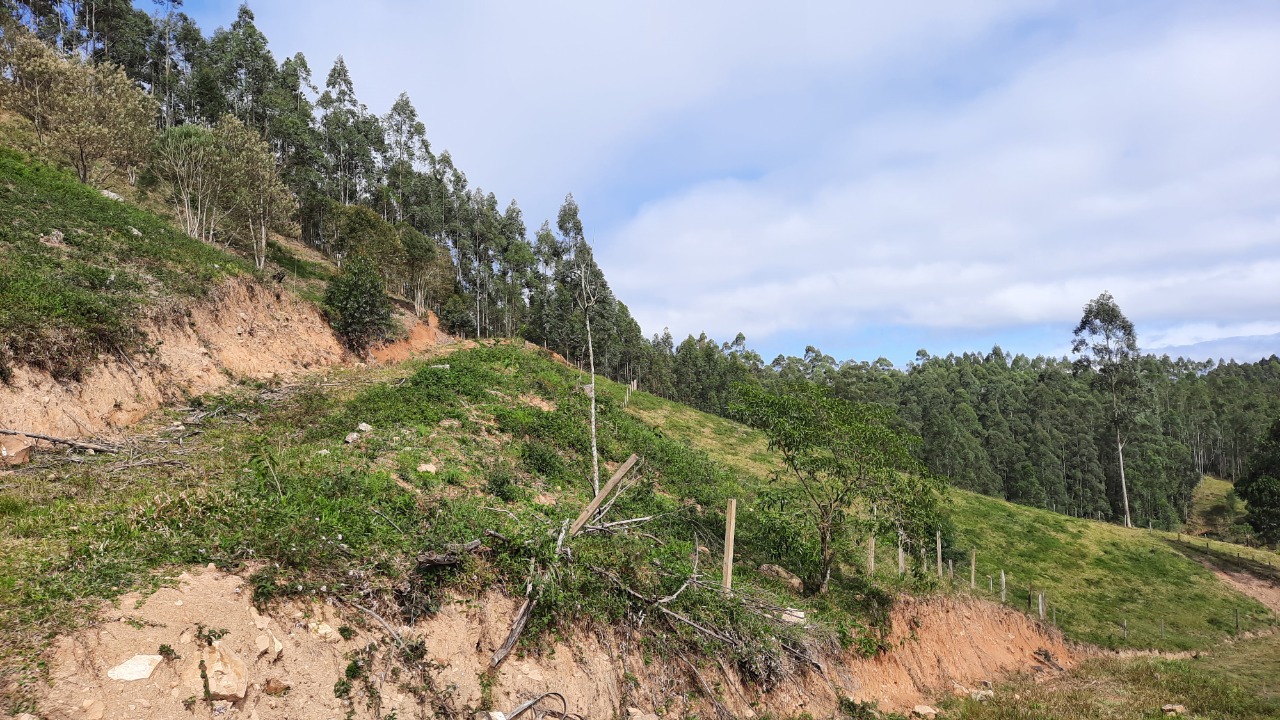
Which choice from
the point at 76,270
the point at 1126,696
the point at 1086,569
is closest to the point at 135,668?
the point at 76,270

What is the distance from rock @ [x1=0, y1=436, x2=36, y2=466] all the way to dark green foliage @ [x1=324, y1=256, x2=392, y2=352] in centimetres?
1957

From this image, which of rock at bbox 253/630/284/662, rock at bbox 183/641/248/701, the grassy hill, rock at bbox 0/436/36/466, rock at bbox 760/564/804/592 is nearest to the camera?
A: rock at bbox 183/641/248/701

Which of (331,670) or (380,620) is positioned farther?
(380,620)

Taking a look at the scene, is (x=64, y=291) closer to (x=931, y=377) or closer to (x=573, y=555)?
(x=573, y=555)

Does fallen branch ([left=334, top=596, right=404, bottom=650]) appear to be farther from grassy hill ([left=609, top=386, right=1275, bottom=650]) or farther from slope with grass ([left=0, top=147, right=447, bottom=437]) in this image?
grassy hill ([left=609, top=386, right=1275, bottom=650])

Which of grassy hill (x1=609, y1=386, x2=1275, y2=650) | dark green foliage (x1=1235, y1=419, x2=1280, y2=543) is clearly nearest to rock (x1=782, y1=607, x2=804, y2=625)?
grassy hill (x1=609, y1=386, x2=1275, y2=650)

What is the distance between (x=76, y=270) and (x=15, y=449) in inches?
295

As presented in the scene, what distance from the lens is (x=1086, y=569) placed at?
102 feet

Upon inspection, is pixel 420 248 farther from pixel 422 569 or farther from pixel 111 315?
pixel 422 569

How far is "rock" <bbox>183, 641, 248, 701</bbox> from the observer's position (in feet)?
15.8

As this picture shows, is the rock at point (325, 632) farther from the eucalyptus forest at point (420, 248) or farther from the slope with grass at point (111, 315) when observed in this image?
the eucalyptus forest at point (420, 248)

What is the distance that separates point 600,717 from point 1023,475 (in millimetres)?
75994

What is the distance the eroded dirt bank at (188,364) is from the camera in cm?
1073

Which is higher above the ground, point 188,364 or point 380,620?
point 188,364
